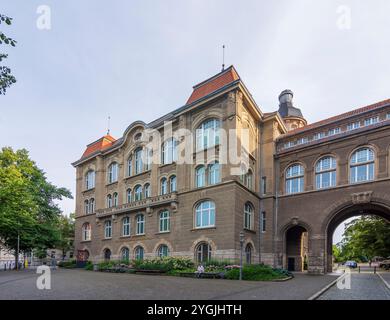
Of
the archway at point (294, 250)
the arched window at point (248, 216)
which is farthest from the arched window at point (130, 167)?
the archway at point (294, 250)

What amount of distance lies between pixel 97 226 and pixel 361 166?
2980 cm

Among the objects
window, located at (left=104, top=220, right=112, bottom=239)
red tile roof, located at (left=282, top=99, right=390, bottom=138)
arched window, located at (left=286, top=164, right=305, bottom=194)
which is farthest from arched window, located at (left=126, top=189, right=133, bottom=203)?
red tile roof, located at (left=282, top=99, right=390, bottom=138)

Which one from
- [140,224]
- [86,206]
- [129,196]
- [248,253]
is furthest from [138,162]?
[248,253]

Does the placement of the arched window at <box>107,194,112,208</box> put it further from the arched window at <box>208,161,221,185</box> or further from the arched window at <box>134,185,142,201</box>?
the arched window at <box>208,161,221,185</box>

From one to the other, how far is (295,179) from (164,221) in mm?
12809

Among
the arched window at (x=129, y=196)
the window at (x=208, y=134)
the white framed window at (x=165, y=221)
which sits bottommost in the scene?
the white framed window at (x=165, y=221)

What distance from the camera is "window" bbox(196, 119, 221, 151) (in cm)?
3067

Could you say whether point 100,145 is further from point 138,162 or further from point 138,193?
point 138,193

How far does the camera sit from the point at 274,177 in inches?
1305

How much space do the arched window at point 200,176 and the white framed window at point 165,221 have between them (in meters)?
4.58

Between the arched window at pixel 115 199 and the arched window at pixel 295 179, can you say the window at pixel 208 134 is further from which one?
the arched window at pixel 115 199

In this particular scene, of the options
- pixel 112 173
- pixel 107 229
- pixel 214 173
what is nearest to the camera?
pixel 214 173

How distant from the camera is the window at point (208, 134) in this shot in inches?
1208

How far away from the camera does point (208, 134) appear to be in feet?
103
